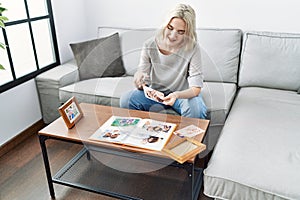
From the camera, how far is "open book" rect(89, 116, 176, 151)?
143cm

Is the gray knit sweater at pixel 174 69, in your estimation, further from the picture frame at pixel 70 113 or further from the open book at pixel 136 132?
the picture frame at pixel 70 113

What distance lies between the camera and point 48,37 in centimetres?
266

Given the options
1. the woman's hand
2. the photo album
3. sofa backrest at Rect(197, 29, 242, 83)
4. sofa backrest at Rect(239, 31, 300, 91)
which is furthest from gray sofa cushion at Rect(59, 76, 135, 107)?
sofa backrest at Rect(239, 31, 300, 91)

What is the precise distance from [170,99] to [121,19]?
1428 millimetres

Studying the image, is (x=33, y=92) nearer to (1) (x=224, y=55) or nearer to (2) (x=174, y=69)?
(2) (x=174, y=69)

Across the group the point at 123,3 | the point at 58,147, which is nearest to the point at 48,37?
the point at 123,3

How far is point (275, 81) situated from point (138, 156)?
1.28 metres

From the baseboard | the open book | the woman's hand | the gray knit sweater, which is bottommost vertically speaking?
the baseboard

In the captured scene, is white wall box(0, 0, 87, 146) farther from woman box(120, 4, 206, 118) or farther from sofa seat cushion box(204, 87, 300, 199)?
sofa seat cushion box(204, 87, 300, 199)

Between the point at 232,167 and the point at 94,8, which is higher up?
the point at 94,8

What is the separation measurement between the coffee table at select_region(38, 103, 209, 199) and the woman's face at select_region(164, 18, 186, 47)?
427mm

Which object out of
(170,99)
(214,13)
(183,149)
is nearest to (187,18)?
(170,99)

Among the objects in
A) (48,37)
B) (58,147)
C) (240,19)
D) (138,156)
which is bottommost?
(58,147)

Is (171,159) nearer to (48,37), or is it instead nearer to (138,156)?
(138,156)
